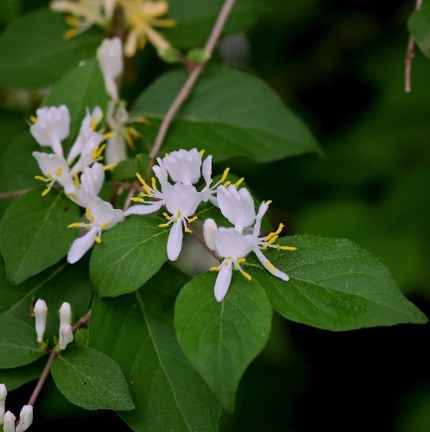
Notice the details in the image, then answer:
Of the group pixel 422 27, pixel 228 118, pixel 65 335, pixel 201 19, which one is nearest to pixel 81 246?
pixel 65 335

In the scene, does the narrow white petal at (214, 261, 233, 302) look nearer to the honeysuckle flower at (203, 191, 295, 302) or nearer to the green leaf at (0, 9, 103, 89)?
the honeysuckle flower at (203, 191, 295, 302)

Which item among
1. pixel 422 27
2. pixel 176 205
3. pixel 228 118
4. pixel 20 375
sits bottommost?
pixel 20 375

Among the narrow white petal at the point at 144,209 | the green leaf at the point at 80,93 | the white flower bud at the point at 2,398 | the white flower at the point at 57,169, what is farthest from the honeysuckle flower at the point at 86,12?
the white flower bud at the point at 2,398

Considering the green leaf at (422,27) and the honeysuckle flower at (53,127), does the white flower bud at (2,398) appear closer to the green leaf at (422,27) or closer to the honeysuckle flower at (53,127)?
the honeysuckle flower at (53,127)

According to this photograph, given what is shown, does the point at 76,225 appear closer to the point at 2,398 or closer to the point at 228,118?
the point at 2,398

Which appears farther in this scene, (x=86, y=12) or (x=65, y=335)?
(x=86, y=12)

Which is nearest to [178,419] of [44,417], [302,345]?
[44,417]

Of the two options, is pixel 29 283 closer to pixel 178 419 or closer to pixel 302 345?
pixel 178 419
